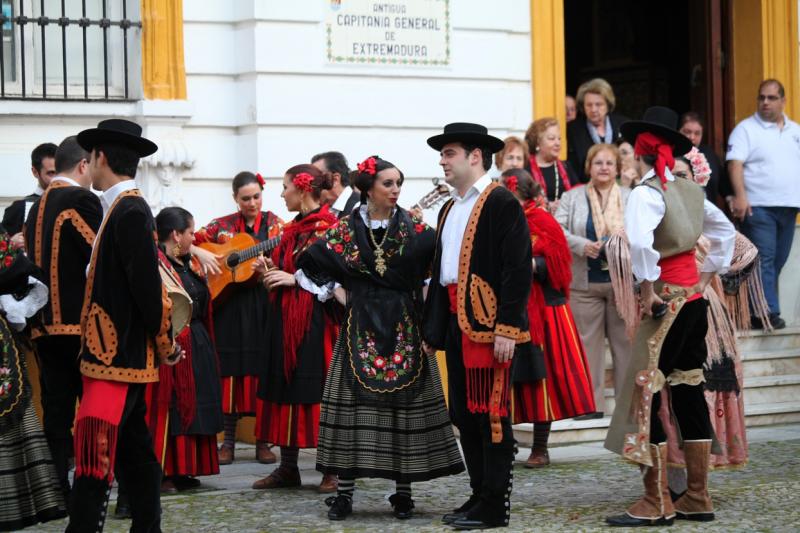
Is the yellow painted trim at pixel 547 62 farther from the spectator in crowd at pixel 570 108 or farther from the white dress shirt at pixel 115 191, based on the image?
the white dress shirt at pixel 115 191

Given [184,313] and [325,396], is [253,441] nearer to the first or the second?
[325,396]

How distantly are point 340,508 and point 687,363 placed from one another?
6.08 ft

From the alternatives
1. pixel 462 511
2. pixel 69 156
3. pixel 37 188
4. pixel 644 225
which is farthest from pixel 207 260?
pixel 644 225

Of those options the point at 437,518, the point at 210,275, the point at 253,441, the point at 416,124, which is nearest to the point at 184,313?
the point at 437,518

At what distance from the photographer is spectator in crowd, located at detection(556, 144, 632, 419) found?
9.90 metres

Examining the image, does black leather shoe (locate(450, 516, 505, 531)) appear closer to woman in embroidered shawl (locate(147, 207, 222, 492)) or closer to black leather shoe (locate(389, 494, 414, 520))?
Answer: black leather shoe (locate(389, 494, 414, 520))

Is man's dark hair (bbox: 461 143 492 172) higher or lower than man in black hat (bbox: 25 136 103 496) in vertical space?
higher

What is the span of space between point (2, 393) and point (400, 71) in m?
4.75

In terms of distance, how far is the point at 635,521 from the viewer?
6926mm

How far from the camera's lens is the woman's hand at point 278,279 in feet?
27.1

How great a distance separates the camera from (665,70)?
14969 millimetres

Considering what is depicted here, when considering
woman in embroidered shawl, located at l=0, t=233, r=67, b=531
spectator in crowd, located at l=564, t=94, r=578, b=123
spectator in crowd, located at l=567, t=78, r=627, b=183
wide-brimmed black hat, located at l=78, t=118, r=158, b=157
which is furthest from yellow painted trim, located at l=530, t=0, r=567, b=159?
wide-brimmed black hat, located at l=78, t=118, r=158, b=157

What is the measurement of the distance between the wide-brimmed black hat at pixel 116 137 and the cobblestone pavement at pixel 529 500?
1.94 meters

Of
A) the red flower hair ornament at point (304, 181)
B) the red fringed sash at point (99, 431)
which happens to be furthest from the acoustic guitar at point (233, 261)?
the red fringed sash at point (99, 431)
